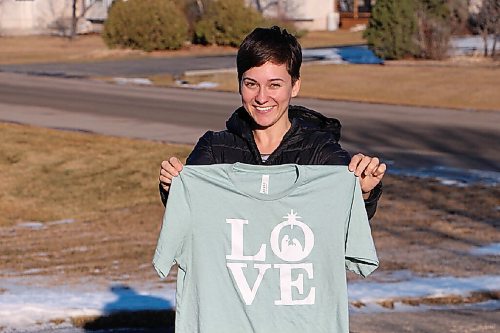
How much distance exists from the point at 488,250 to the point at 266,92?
6.98 metres

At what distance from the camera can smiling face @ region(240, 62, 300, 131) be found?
3969mm

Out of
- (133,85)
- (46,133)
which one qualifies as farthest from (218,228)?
(133,85)

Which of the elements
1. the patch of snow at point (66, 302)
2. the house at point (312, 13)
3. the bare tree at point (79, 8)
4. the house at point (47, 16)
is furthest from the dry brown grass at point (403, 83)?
the house at point (47, 16)

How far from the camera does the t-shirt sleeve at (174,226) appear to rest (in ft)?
13.1

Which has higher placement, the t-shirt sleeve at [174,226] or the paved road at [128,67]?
the t-shirt sleeve at [174,226]

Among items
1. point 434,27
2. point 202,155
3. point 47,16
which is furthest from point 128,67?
point 202,155

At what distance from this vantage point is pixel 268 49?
3945mm

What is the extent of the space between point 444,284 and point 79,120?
15541 millimetres

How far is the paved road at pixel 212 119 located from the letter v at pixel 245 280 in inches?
494

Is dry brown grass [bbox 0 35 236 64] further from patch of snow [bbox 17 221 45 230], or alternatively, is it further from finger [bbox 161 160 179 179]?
finger [bbox 161 160 179 179]

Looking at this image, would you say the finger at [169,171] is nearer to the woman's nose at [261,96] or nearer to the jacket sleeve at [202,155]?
the jacket sleeve at [202,155]

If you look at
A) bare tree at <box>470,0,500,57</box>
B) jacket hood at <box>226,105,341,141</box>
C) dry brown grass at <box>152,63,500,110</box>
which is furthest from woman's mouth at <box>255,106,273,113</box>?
bare tree at <box>470,0,500,57</box>

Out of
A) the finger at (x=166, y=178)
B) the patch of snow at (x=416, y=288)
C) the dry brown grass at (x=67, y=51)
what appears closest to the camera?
the finger at (x=166, y=178)

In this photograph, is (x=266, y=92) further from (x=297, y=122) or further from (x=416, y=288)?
(x=416, y=288)
